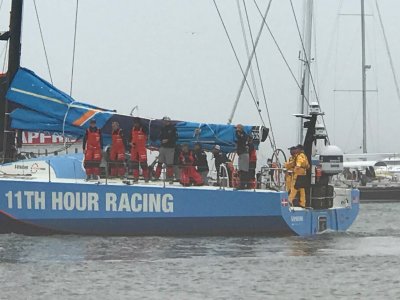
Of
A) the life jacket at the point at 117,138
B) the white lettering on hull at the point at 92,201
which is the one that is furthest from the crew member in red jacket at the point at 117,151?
the white lettering on hull at the point at 92,201

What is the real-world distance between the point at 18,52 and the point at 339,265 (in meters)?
8.89

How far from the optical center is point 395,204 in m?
47.6

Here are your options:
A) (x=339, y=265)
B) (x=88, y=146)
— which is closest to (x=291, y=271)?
(x=339, y=265)

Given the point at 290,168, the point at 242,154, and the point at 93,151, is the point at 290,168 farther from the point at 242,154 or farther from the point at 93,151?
the point at 93,151

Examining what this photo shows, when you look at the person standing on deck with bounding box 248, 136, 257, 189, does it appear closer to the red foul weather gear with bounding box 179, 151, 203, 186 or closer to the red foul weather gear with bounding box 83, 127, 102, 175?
the red foul weather gear with bounding box 179, 151, 203, 186

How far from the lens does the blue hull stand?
20016mm

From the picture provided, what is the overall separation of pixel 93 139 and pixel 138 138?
926 millimetres

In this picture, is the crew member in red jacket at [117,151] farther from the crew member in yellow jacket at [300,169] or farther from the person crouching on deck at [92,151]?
the crew member in yellow jacket at [300,169]

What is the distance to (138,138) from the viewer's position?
69.1ft

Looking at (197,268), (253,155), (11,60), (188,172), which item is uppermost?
(11,60)

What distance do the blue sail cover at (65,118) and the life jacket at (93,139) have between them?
91 cm

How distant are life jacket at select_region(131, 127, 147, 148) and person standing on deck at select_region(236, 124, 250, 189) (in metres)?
2.00

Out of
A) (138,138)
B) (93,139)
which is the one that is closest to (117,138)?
(138,138)

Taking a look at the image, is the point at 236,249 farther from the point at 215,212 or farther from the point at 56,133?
the point at 56,133
